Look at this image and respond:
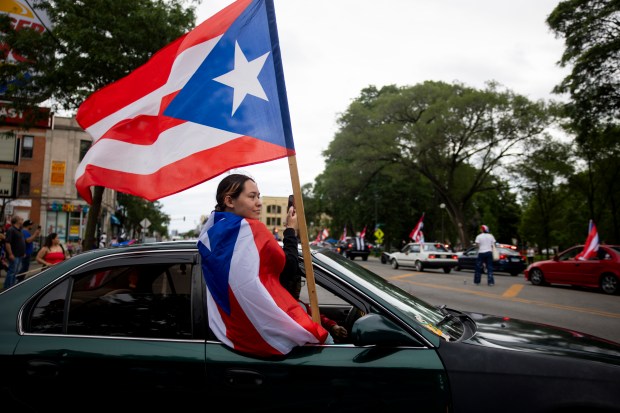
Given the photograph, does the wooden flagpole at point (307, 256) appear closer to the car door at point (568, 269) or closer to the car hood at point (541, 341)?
the car hood at point (541, 341)

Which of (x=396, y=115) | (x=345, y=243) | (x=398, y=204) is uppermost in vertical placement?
(x=396, y=115)

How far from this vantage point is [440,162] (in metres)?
39.2

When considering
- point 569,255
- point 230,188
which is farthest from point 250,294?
point 569,255

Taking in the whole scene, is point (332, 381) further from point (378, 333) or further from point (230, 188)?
point (230, 188)

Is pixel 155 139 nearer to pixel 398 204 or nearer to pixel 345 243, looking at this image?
pixel 345 243

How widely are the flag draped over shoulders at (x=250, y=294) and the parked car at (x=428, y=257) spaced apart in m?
22.4

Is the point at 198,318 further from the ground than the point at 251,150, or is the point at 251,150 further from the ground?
the point at 251,150

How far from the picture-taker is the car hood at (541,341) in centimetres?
230

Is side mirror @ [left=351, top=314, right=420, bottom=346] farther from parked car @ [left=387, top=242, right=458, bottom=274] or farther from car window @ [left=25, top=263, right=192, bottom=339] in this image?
parked car @ [left=387, top=242, right=458, bottom=274]

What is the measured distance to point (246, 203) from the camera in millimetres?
2529

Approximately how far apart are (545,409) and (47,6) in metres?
15.6

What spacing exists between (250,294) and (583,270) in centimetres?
1541

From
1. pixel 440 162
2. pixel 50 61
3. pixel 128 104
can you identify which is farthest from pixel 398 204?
pixel 128 104

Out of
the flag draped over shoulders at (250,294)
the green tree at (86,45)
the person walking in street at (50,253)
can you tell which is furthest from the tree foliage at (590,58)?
the flag draped over shoulders at (250,294)
